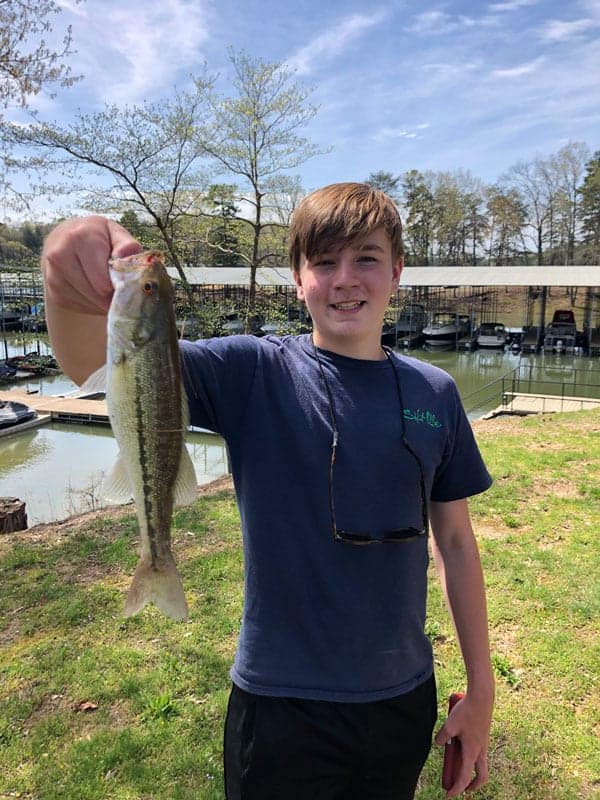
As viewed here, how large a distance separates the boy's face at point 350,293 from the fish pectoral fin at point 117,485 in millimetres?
705

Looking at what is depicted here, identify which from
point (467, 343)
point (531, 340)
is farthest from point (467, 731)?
point (531, 340)

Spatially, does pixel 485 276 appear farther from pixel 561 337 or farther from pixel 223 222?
pixel 223 222

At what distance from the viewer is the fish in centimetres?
134

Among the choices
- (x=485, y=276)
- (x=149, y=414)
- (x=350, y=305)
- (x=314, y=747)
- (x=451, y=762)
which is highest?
(x=485, y=276)

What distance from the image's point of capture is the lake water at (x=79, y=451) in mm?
13227

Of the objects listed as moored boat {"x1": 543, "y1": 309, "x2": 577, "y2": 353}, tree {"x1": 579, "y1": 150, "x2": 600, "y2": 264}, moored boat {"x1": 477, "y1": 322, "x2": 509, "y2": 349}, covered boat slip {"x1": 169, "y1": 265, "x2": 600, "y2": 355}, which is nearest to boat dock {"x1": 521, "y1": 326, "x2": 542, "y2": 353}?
covered boat slip {"x1": 169, "y1": 265, "x2": 600, "y2": 355}

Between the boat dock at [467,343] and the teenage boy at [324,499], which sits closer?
the teenage boy at [324,499]

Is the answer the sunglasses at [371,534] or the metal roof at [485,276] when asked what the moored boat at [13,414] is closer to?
the metal roof at [485,276]

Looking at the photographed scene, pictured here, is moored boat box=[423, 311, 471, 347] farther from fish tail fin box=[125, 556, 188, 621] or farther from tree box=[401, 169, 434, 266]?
fish tail fin box=[125, 556, 188, 621]

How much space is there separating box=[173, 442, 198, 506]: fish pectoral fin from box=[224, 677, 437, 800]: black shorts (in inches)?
21.9

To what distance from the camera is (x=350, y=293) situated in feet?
5.40

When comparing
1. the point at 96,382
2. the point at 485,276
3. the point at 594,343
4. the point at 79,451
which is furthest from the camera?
the point at 485,276

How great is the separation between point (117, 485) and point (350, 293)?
0.88 m

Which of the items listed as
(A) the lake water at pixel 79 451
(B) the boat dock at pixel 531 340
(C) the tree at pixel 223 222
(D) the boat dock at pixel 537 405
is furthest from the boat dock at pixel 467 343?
(C) the tree at pixel 223 222
